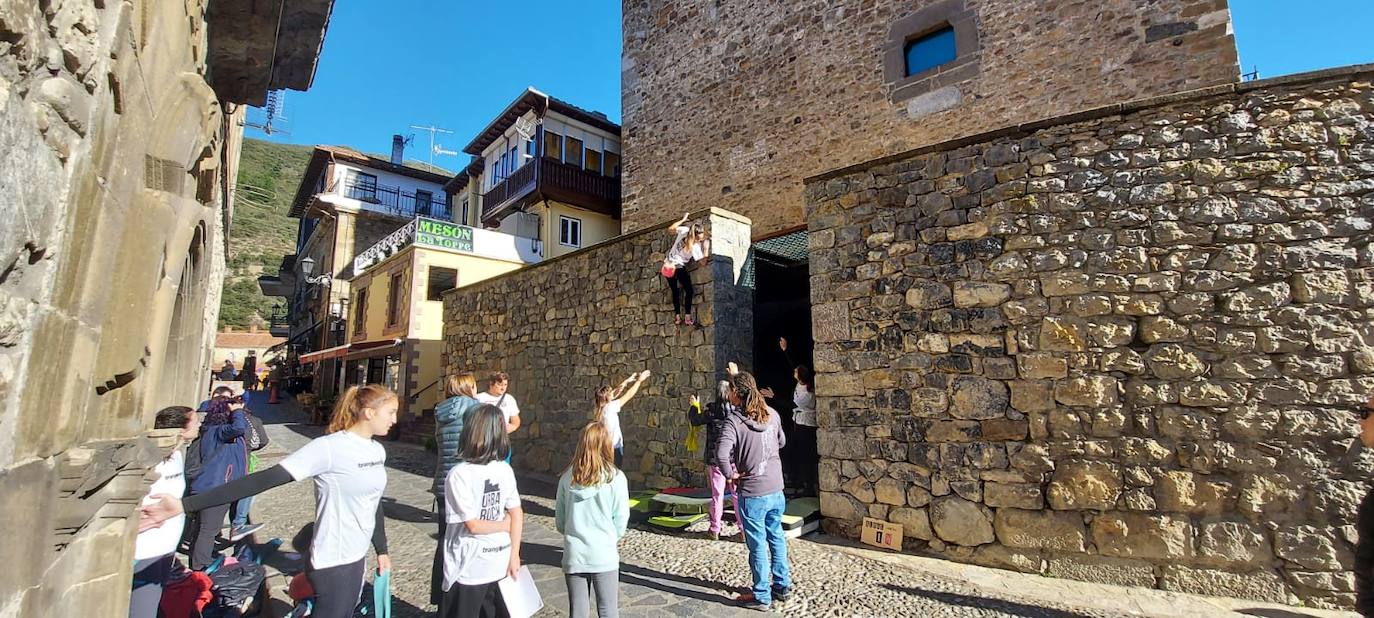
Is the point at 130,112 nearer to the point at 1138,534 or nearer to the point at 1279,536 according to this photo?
the point at 1138,534

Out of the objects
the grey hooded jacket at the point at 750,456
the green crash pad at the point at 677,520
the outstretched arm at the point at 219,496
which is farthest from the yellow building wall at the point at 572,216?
the outstretched arm at the point at 219,496

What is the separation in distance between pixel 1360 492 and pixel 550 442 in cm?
786

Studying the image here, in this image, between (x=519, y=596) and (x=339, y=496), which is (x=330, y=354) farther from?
(x=519, y=596)

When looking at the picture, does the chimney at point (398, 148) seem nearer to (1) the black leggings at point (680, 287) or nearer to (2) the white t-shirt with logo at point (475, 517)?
(1) the black leggings at point (680, 287)

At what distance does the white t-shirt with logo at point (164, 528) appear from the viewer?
2.72 meters

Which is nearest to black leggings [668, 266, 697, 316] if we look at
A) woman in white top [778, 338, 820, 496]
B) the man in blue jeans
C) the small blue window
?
woman in white top [778, 338, 820, 496]

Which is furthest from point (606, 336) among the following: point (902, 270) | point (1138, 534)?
point (1138, 534)

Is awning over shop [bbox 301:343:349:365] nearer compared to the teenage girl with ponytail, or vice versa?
the teenage girl with ponytail

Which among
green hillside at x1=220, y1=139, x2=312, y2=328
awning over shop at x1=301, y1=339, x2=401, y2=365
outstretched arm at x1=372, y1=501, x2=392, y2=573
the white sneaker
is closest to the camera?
outstretched arm at x1=372, y1=501, x2=392, y2=573

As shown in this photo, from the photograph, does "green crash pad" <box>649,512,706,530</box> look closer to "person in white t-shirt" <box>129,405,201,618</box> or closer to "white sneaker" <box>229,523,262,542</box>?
"white sneaker" <box>229,523,262,542</box>

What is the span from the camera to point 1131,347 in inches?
170

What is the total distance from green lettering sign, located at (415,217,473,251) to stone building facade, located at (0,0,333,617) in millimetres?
13773

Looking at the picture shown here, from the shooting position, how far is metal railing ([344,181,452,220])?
24109 mm

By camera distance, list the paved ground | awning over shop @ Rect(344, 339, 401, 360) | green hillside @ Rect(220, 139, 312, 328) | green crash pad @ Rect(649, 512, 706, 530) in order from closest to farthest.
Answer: the paved ground → green crash pad @ Rect(649, 512, 706, 530) → awning over shop @ Rect(344, 339, 401, 360) → green hillside @ Rect(220, 139, 312, 328)
